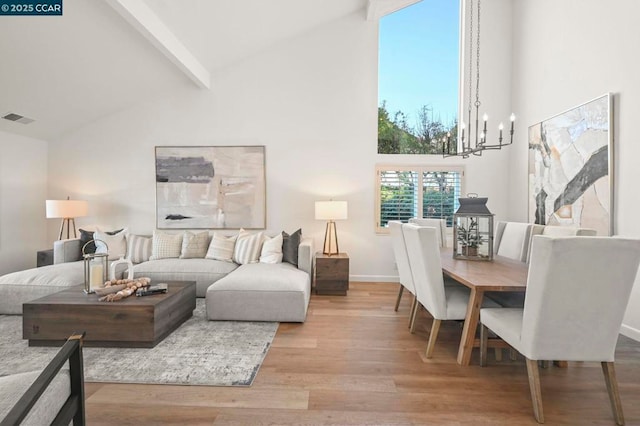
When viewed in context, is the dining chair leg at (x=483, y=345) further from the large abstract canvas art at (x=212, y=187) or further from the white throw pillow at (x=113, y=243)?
the white throw pillow at (x=113, y=243)

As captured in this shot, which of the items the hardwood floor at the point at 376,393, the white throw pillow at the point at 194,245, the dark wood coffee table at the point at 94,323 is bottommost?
the hardwood floor at the point at 376,393

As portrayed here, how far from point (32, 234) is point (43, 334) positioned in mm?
2958

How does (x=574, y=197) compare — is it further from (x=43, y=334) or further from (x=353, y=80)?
(x=43, y=334)

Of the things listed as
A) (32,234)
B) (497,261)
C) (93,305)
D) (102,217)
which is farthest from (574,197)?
(32,234)

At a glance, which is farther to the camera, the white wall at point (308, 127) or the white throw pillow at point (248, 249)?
the white wall at point (308, 127)

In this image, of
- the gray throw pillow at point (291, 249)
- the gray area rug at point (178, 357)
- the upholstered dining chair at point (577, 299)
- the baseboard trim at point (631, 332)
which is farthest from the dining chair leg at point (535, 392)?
the gray throw pillow at point (291, 249)

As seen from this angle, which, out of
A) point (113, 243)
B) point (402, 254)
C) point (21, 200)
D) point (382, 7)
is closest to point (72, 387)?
point (402, 254)

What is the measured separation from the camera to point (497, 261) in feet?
9.52

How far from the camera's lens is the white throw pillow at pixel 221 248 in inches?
166

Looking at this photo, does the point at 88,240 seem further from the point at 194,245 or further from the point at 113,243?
the point at 194,245

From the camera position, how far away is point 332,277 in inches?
162

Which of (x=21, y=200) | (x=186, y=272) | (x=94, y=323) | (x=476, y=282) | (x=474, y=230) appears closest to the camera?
(x=476, y=282)

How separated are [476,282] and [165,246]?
12.3 ft

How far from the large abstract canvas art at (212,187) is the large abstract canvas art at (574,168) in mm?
3643
